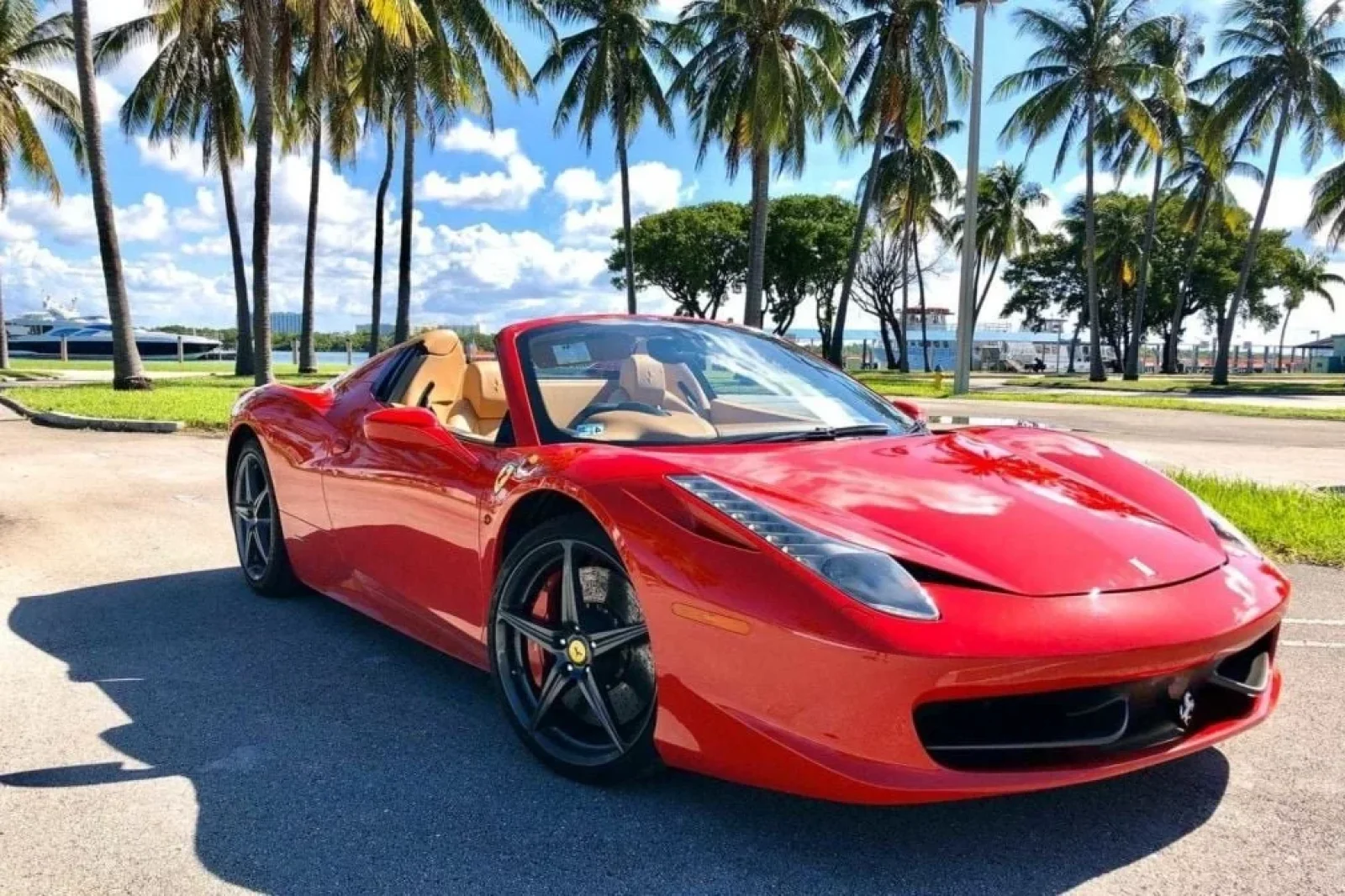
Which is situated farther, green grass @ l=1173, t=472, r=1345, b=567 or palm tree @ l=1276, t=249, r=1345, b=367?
palm tree @ l=1276, t=249, r=1345, b=367

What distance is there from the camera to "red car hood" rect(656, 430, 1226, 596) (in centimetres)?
220

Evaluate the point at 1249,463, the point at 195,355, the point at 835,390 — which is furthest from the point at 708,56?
the point at 195,355

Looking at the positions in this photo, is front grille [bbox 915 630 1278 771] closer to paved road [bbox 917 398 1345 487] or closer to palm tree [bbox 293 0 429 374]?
paved road [bbox 917 398 1345 487]

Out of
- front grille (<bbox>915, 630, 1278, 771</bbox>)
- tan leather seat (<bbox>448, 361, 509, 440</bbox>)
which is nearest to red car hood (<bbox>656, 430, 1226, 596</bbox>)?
front grille (<bbox>915, 630, 1278, 771</bbox>)

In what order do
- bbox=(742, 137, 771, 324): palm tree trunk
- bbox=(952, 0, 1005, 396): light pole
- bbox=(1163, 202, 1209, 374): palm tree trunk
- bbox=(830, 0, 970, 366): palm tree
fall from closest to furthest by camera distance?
1. bbox=(952, 0, 1005, 396): light pole
2. bbox=(742, 137, 771, 324): palm tree trunk
3. bbox=(830, 0, 970, 366): palm tree
4. bbox=(1163, 202, 1209, 374): palm tree trunk

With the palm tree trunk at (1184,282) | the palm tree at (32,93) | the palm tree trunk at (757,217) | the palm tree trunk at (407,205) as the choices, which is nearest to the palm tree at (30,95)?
the palm tree at (32,93)

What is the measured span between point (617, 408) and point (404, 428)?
76 centimetres

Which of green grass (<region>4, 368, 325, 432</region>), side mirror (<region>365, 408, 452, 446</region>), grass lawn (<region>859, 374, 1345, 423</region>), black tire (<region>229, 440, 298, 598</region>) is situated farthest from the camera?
grass lawn (<region>859, 374, 1345, 423</region>)

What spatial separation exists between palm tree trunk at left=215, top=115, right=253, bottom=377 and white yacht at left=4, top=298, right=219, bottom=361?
1984cm

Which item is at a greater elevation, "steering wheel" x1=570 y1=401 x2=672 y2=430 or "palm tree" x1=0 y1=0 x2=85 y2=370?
"palm tree" x1=0 y1=0 x2=85 y2=370

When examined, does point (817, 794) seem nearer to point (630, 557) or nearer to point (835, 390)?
point (630, 557)

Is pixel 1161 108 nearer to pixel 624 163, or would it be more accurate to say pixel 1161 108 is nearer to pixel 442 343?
pixel 624 163

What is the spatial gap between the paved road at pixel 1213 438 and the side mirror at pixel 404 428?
798 cm

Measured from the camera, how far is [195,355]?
174 feet
